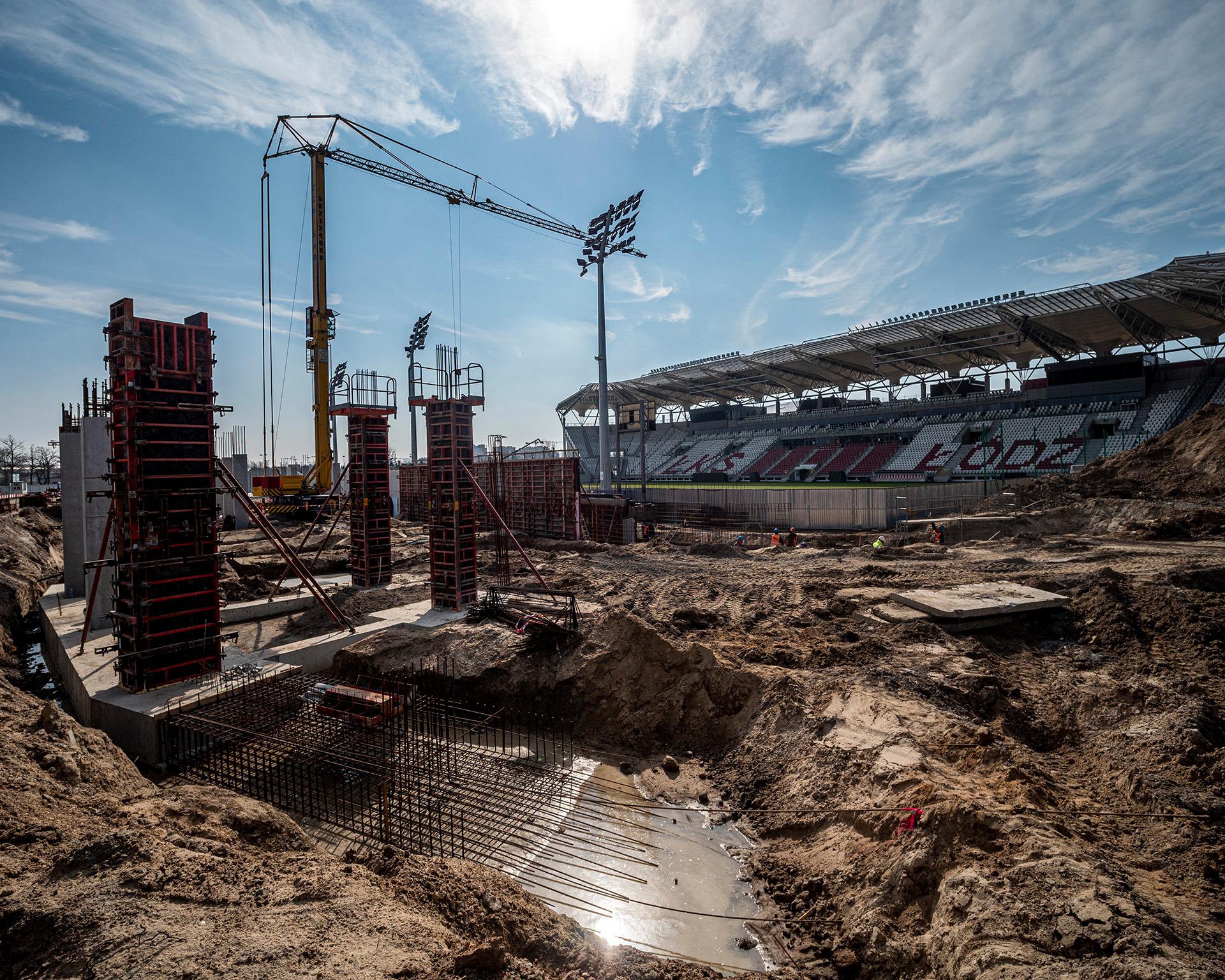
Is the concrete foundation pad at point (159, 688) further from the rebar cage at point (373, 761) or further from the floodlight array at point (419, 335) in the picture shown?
the floodlight array at point (419, 335)

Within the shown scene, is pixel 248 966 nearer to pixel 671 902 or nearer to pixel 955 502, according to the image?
pixel 671 902

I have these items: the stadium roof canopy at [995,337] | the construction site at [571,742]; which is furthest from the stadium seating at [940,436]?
the construction site at [571,742]

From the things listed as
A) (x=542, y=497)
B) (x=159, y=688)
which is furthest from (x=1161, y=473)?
(x=159, y=688)

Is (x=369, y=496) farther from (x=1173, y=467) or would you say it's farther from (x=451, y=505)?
(x=1173, y=467)

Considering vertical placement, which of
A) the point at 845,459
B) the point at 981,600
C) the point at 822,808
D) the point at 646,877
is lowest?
the point at 646,877

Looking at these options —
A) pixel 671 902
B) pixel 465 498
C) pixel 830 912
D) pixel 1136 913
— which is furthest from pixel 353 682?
pixel 1136 913

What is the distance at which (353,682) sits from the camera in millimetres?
11367

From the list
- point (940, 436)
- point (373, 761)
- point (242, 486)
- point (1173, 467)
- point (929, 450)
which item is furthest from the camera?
point (940, 436)

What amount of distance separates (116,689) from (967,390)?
2227 inches

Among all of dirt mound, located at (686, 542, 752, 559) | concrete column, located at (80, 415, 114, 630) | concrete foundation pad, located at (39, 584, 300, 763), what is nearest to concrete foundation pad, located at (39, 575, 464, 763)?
concrete foundation pad, located at (39, 584, 300, 763)

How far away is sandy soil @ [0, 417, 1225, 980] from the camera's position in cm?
402

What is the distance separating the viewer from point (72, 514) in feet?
51.1

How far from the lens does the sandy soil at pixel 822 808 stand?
402 centimetres

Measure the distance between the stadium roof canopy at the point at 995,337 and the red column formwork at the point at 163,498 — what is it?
2575 cm
